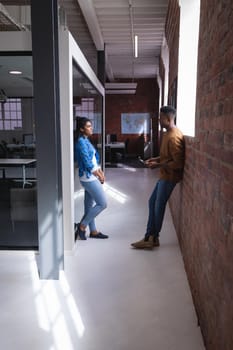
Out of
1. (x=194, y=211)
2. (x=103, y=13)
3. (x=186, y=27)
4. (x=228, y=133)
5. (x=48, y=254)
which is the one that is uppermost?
(x=103, y=13)

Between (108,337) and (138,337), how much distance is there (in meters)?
0.22

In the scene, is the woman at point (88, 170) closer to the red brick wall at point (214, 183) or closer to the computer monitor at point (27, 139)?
the red brick wall at point (214, 183)

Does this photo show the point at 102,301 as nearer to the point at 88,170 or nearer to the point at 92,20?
the point at 88,170

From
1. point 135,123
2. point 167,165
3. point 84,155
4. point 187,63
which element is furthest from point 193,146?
point 135,123

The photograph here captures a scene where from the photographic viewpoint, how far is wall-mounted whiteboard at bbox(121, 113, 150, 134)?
47.8 ft

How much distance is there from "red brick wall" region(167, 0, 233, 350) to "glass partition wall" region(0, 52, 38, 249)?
1.67 metres

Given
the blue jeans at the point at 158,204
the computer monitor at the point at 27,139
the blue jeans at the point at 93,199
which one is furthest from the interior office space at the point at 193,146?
the computer monitor at the point at 27,139

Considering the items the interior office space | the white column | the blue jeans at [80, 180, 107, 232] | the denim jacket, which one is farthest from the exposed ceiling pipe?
the blue jeans at [80, 180, 107, 232]

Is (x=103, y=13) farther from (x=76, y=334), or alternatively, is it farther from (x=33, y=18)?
(x=76, y=334)

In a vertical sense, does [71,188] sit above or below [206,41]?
below

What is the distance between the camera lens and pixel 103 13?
607 cm

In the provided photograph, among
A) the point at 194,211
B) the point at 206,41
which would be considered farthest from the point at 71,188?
the point at 206,41

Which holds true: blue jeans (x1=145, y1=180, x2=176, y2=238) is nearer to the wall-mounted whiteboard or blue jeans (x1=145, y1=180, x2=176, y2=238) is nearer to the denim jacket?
the denim jacket

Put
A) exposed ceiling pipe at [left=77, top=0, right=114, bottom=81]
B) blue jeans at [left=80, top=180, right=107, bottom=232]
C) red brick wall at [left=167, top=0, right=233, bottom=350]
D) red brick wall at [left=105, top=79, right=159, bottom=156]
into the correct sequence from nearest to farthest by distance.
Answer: red brick wall at [left=167, top=0, right=233, bottom=350] < blue jeans at [left=80, top=180, right=107, bottom=232] < exposed ceiling pipe at [left=77, top=0, right=114, bottom=81] < red brick wall at [left=105, top=79, right=159, bottom=156]
